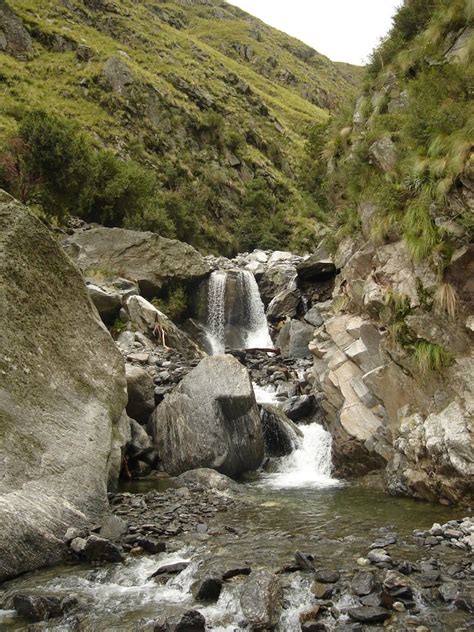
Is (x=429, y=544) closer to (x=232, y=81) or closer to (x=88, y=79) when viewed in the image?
(x=88, y=79)

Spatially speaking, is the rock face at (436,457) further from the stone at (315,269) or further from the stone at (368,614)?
the stone at (315,269)

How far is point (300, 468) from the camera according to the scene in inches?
612

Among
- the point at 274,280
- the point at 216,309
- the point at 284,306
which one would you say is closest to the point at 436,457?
the point at 284,306

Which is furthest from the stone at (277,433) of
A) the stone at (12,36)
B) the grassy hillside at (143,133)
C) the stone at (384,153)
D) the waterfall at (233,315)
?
the stone at (12,36)

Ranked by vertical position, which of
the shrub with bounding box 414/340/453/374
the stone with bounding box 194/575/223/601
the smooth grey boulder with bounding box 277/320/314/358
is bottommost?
the stone with bounding box 194/575/223/601

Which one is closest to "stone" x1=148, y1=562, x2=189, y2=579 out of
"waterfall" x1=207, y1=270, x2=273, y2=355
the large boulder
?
the large boulder

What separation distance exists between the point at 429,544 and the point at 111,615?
5109 mm

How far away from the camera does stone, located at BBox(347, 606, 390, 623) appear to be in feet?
19.4

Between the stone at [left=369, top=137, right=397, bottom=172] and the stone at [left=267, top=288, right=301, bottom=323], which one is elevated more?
the stone at [left=369, top=137, right=397, bottom=172]

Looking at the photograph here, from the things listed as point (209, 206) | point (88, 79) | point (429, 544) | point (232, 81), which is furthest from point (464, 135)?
point (232, 81)

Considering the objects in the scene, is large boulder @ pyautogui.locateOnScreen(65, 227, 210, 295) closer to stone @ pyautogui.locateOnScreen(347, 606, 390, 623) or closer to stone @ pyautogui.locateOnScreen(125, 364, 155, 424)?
stone @ pyautogui.locateOnScreen(125, 364, 155, 424)

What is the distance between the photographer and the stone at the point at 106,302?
2398 centimetres

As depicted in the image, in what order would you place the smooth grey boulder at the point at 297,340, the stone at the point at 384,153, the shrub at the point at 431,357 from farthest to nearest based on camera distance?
the smooth grey boulder at the point at 297,340
the stone at the point at 384,153
the shrub at the point at 431,357

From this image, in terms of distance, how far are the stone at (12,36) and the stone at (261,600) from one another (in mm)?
65340
